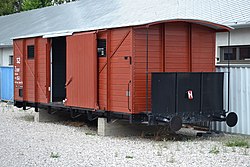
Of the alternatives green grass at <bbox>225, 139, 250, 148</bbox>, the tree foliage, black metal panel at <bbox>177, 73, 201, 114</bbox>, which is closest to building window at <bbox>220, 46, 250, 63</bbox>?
black metal panel at <bbox>177, 73, 201, 114</bbox>

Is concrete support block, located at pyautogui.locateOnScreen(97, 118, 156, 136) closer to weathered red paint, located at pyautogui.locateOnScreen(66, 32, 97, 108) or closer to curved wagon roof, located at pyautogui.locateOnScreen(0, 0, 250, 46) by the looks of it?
weathered red paint, located at pyautogui.locateOnScreen(66, 32, 97, 108)

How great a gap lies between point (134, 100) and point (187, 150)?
1.93 m

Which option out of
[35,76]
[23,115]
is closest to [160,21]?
[35,76]

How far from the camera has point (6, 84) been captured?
1019 inches

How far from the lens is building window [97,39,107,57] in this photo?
44.6 feet

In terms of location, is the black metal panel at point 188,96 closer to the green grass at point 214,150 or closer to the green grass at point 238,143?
the green grass at point 238,143

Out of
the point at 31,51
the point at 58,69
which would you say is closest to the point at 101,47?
the point at 58,69

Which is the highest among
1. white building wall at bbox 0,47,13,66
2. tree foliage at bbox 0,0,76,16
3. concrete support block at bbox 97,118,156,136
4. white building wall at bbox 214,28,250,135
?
tree foliage at bbox 0,0,76,16

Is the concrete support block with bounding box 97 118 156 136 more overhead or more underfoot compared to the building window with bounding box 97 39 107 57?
more underfoot

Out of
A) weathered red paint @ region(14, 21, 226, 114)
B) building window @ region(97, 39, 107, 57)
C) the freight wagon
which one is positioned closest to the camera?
the freight wagon

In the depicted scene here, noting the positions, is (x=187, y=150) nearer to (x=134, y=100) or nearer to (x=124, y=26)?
(x=134, y=100)

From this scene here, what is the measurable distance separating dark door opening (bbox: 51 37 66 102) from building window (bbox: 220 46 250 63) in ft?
18.0

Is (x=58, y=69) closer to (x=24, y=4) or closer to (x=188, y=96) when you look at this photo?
(x=188, y=96)

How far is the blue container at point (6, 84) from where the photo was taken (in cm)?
2531
